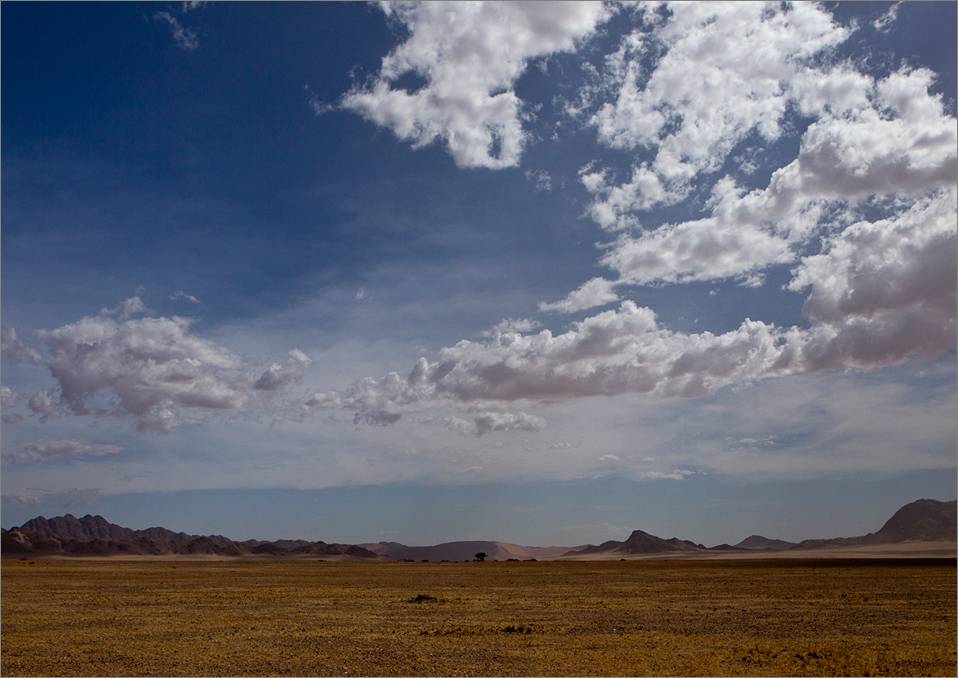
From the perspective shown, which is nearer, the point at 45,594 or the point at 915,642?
the point at 915,642

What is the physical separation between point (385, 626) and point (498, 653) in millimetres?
7669

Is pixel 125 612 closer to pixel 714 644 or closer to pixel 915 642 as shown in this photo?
pixel 714 644

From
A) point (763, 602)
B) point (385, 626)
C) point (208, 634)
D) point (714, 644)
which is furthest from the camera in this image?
point (763, 602)

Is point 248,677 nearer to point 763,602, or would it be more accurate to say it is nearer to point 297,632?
point 297,632

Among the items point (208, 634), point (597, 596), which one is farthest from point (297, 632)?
point (597, 596)

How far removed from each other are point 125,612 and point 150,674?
16.2m

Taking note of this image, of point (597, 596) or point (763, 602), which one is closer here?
point (763, 602)

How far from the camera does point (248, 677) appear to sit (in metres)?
18.5

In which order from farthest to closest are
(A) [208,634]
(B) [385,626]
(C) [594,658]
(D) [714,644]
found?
(B) [385,626]
(A) [208,634]
(D) [714,644]
(C) [594,658]

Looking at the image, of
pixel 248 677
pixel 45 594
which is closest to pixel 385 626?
pixel 248 677

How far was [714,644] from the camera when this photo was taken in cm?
2245

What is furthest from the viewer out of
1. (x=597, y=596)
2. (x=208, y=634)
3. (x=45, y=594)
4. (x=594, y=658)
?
(x=45, y=594)

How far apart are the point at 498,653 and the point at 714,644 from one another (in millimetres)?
7205

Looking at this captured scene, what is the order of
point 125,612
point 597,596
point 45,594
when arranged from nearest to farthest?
point 125,612
point 597,596
point 45,594
